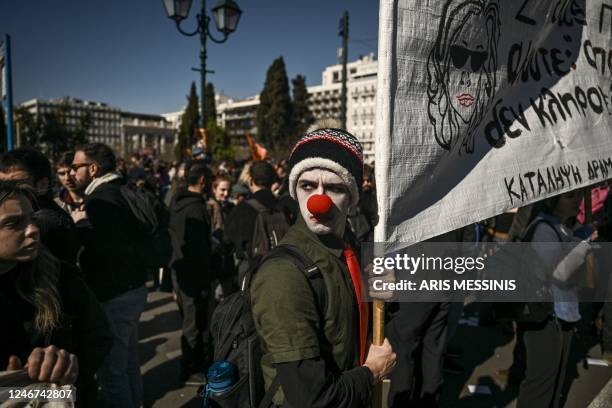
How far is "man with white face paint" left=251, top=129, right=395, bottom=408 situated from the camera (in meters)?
1.34

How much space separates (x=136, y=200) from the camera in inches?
122

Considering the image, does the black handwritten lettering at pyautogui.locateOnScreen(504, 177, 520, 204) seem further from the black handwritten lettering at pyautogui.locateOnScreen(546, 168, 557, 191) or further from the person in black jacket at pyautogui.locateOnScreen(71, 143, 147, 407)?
the person in black jacket at pyautogui.locateOnScreen(71, 143, 147, 407)

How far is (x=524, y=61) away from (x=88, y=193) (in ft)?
9.79

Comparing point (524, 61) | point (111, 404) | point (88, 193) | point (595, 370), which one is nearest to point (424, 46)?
point (524, 61)

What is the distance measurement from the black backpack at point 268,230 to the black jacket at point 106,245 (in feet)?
4.03

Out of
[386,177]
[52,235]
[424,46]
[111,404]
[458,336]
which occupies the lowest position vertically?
[458,336]

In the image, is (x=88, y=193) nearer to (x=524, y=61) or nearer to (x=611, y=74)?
(x=524, y=61)

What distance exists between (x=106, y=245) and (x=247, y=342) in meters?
1.83

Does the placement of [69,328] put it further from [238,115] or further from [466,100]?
[238,115]

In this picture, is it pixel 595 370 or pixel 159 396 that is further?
pixel 595 370

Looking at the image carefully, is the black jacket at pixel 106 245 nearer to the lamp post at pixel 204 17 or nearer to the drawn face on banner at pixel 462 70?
the drawn face on banner at pixel 462 70

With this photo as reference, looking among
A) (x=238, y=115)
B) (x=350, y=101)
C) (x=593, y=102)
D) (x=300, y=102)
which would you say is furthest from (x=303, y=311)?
A: (x=238, y=115)

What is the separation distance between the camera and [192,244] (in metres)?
4.00

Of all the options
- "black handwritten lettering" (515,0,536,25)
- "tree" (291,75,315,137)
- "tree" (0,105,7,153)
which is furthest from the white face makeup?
"tree" (291,75,315,137)
